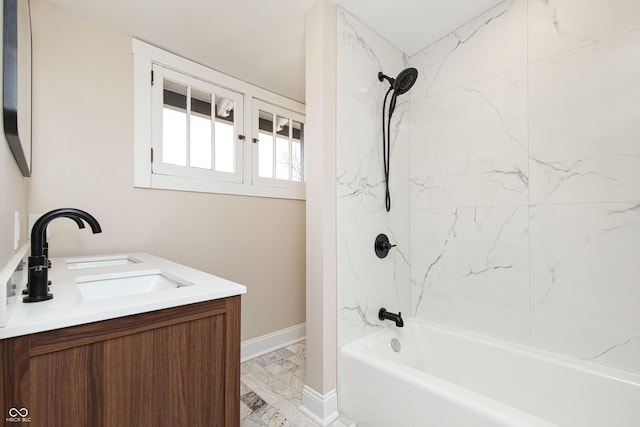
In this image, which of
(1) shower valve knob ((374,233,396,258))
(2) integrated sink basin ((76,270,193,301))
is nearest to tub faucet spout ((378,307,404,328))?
(1) shower valve knob ((374,233,396,258))

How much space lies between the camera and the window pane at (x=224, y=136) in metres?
2.23

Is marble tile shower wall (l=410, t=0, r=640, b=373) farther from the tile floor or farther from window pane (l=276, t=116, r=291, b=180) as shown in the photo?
window pane (l=276, t=116, r=291, b=180)

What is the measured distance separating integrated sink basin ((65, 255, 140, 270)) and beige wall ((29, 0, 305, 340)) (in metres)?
0.24

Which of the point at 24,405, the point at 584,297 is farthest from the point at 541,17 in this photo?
the point at 24,405

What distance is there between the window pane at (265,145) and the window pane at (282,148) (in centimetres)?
7

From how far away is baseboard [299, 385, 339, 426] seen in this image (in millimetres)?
1533

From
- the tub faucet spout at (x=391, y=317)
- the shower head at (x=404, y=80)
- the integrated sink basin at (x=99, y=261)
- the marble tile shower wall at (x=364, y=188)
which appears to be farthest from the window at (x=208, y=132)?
the tub faucet spout at (x=391, y=317)

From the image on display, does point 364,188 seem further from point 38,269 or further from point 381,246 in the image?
point 38,269

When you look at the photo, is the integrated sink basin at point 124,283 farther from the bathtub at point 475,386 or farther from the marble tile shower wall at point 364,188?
the bathtub at point 475,386

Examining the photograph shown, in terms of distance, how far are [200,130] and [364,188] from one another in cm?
132

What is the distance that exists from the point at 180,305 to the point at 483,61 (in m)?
2.05

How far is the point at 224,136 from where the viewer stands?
227 cm

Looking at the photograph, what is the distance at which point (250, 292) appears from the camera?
2350 mm

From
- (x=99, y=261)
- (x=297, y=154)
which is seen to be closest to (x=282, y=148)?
(x=297, y=154)
